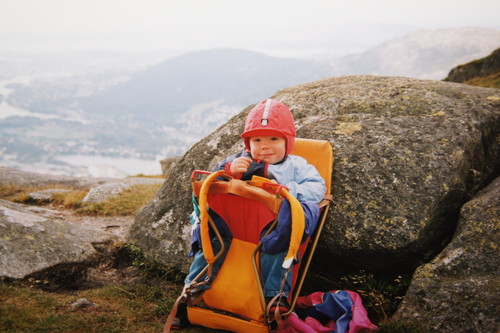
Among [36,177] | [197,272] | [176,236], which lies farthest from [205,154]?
[36,177]

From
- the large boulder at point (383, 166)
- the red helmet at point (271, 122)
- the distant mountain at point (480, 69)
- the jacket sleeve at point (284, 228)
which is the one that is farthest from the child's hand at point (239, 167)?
the distant mountain at point (480, 69)

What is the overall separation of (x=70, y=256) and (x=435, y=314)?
589 centimetres

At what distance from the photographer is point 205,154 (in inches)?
290

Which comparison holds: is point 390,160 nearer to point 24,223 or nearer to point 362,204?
point 362,204

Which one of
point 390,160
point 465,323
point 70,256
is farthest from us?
point 70,256

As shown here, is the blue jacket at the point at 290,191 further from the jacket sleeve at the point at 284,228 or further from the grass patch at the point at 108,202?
the grass patch at the point at 108,202

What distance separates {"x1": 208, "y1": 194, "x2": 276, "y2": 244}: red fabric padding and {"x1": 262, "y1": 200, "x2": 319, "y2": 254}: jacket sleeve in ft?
0.57

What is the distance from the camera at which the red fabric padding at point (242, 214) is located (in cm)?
438

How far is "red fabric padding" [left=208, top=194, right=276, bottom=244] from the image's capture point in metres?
4.38

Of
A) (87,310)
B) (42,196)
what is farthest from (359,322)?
(42,196)

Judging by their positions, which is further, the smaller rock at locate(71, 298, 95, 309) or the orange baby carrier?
the smaller rock at locate(71, 298, 95, 309)

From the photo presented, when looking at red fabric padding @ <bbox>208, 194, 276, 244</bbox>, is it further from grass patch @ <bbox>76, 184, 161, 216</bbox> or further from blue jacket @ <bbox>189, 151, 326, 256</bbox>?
grass patch @ <bbox>76, 184, 161, 216</bbox>

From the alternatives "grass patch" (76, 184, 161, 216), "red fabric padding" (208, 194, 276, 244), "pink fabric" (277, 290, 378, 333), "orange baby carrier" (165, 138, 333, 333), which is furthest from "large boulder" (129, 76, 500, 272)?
"grass patch" (76, 184, 161, 216)

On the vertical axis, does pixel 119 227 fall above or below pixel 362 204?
below
